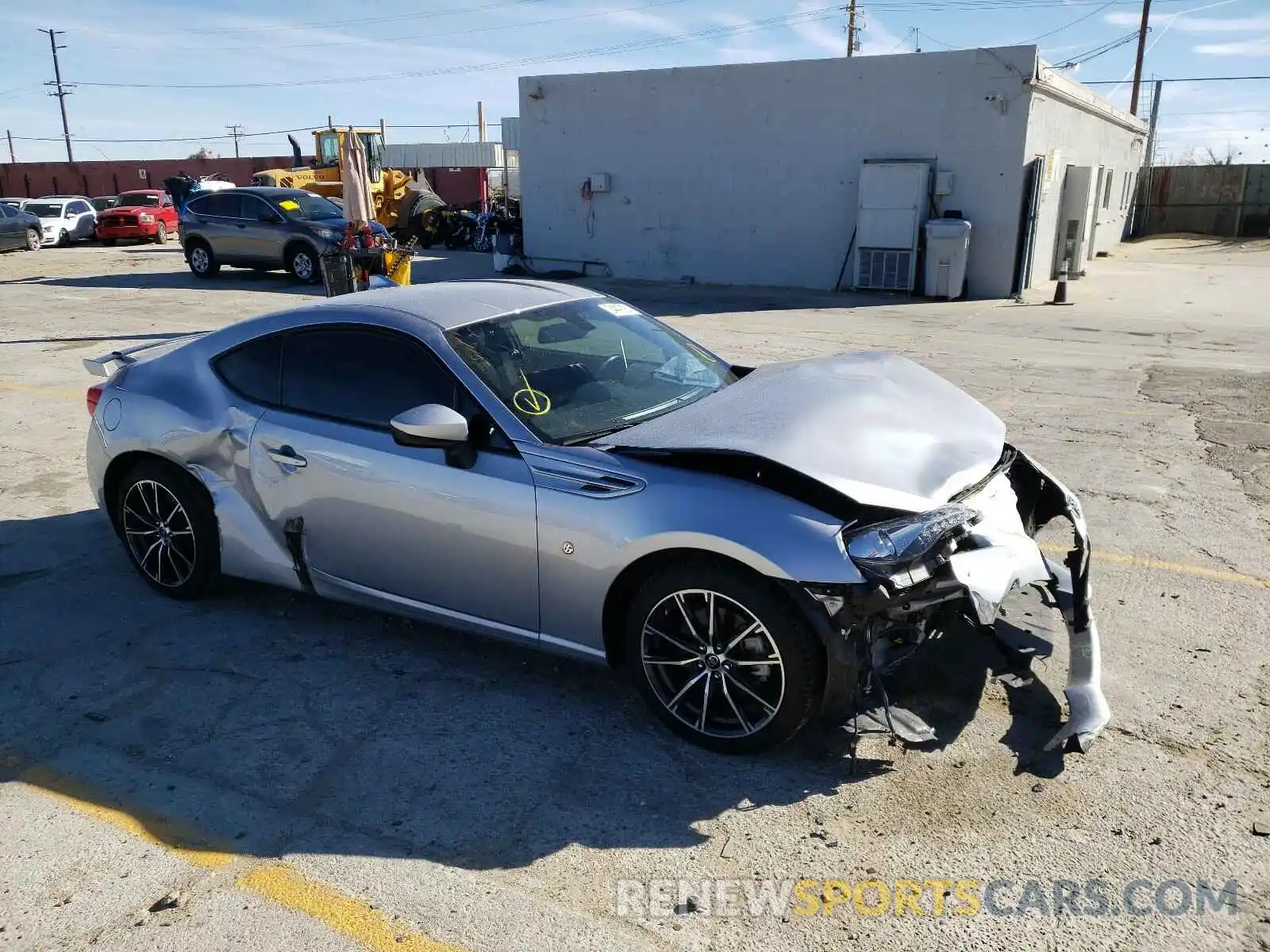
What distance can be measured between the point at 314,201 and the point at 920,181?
1194cm

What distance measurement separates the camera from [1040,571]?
3.40 metres

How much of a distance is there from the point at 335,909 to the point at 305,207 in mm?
19012

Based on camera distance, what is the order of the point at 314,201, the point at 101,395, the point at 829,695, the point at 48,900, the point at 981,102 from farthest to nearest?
the point at 314,201
the point at 981,102
the point at 101,395
the point at 829,695
the point at 48,900

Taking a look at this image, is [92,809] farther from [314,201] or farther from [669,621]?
[314,201]

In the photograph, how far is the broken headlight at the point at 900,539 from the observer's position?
310 cm

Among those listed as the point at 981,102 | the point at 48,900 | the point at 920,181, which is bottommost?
the point at 48,900

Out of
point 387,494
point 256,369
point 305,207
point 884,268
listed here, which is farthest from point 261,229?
point 387,494

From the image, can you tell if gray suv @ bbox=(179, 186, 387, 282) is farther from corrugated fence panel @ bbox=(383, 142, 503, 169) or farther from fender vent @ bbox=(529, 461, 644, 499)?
corrugated fence panel @ bbox=(383, 142, 503, 169)

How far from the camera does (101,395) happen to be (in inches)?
196

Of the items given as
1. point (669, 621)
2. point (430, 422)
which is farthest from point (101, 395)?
point (669, 621)

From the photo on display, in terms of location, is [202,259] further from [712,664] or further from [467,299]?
[712,664]

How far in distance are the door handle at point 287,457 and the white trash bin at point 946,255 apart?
15.7m

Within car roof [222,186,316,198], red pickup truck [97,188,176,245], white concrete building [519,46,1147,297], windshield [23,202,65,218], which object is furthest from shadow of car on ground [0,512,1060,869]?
windshield [23,202,65,218]

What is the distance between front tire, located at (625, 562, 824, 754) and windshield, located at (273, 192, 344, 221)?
58.8 feet
